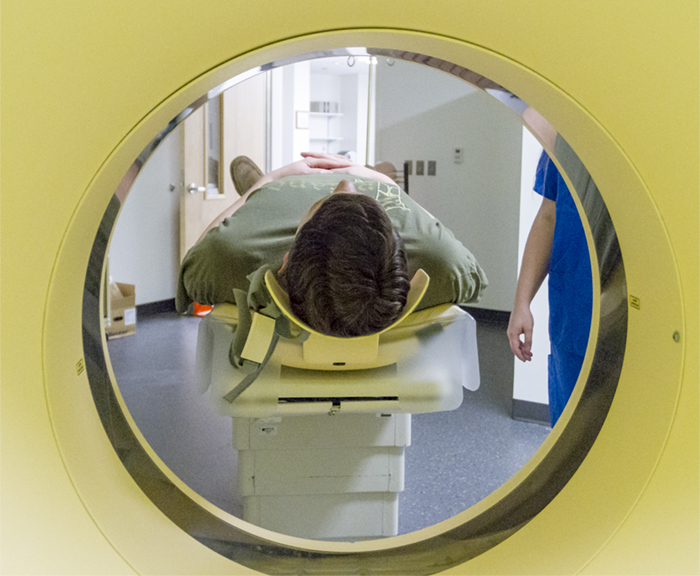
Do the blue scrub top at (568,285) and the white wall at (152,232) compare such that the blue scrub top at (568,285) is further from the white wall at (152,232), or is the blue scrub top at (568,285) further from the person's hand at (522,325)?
the white wall at (152,232)

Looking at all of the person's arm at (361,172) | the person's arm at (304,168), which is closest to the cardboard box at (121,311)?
the person's arm at (304,168)

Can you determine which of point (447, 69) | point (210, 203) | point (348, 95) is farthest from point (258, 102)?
point (447, 69)

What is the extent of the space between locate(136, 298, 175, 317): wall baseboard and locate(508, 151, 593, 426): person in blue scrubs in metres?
3.13

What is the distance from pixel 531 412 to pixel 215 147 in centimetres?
291

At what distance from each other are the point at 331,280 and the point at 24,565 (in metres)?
0.70

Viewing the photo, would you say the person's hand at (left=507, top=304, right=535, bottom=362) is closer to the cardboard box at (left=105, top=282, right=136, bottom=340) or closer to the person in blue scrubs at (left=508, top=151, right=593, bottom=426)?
the person in blue scrubs at (left=508, top=151, right=593, bottom=426)

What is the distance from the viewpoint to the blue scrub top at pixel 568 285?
1.18 meters

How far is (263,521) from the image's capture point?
57.3 inches

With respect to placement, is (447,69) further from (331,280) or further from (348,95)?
(348,95)

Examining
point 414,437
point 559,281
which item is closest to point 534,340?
point 414,437

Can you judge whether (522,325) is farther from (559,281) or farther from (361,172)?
(361,172)

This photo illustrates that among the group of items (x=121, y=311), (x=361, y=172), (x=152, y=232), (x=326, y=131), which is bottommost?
(x=121, y=311)

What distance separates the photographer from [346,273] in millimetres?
1114

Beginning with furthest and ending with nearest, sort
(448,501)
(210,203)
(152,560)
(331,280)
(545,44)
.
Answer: (210,203), (448,501), (331,280), (152,560), (545,44)
